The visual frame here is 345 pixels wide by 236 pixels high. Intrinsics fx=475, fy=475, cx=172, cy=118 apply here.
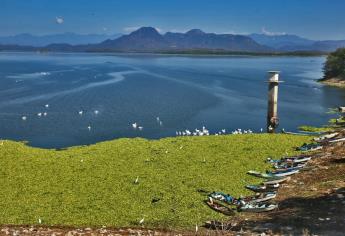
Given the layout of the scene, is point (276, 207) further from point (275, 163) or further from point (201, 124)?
point (201, 124)

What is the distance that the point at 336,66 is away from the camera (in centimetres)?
13262

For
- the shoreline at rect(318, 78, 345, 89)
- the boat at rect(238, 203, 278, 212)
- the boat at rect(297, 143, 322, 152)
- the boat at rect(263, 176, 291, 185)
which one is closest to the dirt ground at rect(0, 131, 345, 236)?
the boat at rect(238, 203, 278, 212)

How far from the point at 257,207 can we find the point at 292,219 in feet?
6.77

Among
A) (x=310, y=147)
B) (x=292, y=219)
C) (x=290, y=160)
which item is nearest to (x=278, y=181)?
(x=290, y=160)

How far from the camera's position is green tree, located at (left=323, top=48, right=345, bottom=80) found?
429 feet

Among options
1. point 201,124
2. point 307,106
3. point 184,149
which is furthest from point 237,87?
point 184,149

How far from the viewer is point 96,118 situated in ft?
208

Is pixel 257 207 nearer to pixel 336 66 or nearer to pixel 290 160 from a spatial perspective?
pixel 290 160

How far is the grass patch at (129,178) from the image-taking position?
20391 millimetres

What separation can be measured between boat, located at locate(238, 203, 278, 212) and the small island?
111m

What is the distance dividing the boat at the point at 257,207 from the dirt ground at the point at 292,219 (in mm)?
283

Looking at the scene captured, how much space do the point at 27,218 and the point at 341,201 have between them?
1341 cm

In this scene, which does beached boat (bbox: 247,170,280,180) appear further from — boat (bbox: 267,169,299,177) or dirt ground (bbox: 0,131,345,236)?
dirt ground (bbox: 0,131,345,236)

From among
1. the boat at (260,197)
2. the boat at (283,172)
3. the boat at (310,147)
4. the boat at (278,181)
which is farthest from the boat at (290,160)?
the boat at (260,197)
